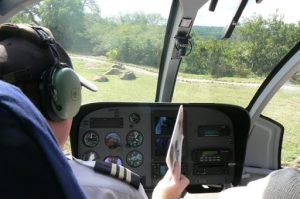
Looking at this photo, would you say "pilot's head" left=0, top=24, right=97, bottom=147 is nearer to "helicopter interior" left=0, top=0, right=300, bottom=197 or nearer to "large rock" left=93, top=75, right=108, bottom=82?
"helicopter interior" left=0, top=0, right=300, bottom=197

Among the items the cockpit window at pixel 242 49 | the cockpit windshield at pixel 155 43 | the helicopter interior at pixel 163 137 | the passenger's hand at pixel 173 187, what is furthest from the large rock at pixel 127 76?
the passenger's hand at pixel 173 187

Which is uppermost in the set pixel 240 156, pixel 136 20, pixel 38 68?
pixel 38 68

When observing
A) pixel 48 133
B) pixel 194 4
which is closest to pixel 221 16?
pixel 194 4

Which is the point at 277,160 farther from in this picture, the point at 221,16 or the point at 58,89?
the point at 58,89

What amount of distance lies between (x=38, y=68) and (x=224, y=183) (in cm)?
249

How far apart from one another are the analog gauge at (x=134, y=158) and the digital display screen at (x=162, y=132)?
12cm

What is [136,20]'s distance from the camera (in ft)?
12.7

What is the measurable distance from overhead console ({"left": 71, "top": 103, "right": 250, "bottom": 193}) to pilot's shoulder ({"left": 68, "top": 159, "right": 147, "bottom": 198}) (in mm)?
2126

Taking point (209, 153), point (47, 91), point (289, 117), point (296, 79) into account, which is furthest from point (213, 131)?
point (289, 117)

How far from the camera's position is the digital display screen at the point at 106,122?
3160mm

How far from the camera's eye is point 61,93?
42.6 inches

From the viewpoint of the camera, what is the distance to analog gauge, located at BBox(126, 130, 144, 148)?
3.19m

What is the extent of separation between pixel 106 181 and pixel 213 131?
232 cm

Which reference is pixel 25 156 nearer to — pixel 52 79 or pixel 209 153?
pixel 52 79
